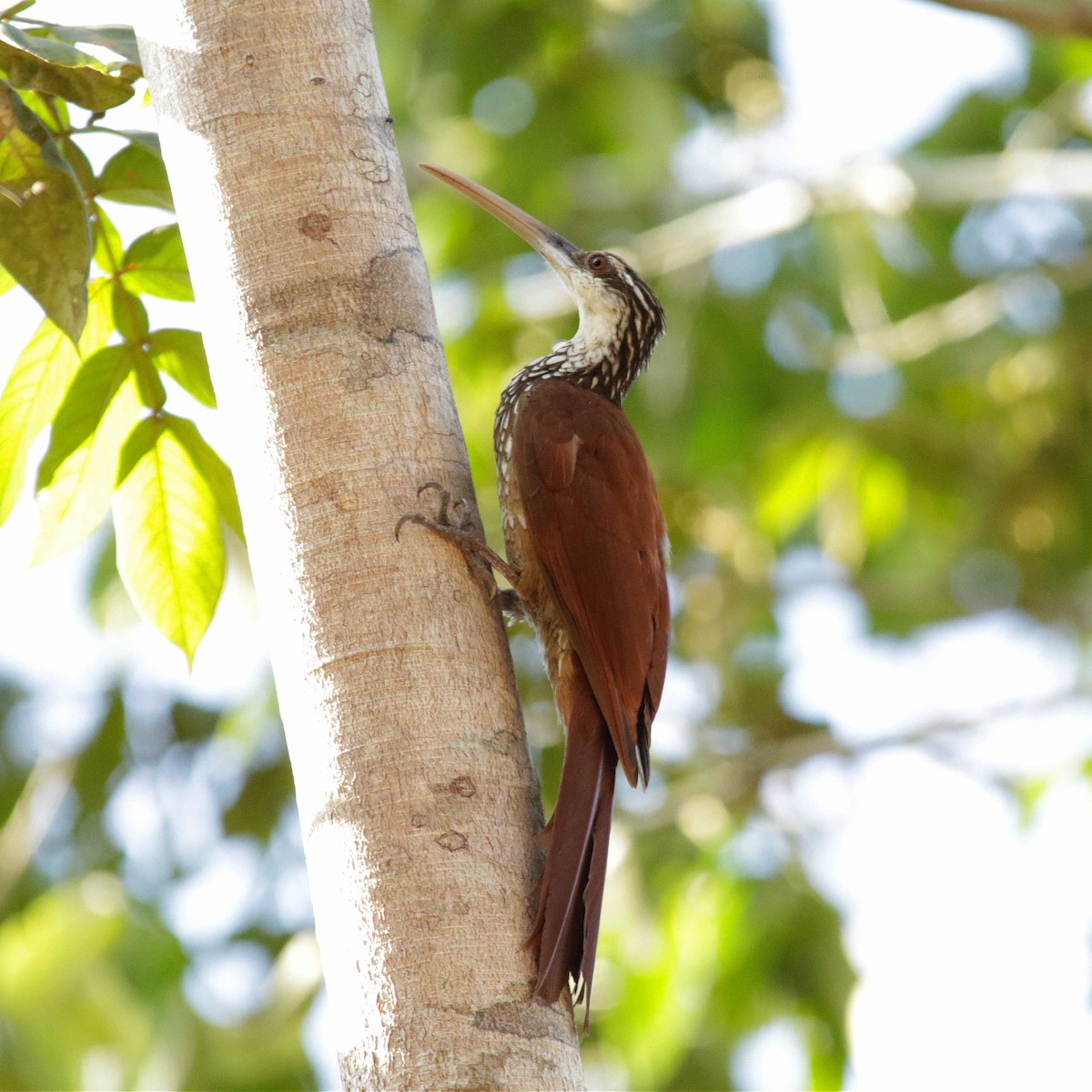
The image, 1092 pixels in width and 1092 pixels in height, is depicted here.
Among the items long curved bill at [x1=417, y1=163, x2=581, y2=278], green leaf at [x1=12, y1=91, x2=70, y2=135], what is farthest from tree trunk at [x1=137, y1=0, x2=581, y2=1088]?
long curved bill at [x1=417, y1=163, x2=581, y2=278]

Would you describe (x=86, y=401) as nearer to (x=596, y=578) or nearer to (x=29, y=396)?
(x=29, y=396)

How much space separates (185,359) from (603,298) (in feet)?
5.41

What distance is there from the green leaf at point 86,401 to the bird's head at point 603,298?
1569 mm

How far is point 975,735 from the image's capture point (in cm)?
621

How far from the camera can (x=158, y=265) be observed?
84.5 inches

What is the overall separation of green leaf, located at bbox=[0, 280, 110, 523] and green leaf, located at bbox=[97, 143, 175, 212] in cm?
19

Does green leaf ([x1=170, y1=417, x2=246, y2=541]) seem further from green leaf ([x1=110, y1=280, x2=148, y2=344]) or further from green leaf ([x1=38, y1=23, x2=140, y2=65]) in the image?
green leaf ([x1=38, y1=23, x2=140, y2=65])

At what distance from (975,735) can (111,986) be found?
13.1 feet

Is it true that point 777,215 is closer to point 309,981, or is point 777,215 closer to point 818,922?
point 818,922

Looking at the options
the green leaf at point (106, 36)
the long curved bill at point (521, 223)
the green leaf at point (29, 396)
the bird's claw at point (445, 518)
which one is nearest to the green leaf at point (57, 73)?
the green leaf at point (106, 36)

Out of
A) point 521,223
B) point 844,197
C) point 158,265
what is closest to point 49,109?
point 158,265

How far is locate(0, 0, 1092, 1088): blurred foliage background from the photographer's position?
4480mm

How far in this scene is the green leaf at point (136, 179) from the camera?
2115 mm

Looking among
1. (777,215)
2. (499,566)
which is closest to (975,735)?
(777,215)
